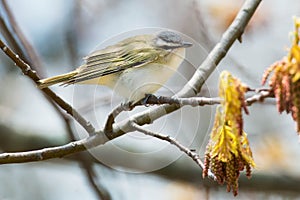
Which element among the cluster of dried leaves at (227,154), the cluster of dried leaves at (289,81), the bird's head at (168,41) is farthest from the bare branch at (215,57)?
the cluster of dried leaves at (289,81)

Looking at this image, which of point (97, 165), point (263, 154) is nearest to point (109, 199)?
point (97, 165)

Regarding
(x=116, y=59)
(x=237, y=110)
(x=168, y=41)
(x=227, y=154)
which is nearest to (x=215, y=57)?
(x=168, y=41)

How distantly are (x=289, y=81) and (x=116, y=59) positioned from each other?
0.91 metres

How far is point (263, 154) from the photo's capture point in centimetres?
343

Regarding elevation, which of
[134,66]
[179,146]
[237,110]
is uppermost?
[237,110]

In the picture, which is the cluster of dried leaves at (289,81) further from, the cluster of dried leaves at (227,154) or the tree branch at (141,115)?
the tree branch at (141,115)

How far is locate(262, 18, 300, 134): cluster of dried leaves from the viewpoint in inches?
41.8

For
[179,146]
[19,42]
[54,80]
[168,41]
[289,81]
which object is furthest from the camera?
[19,42]

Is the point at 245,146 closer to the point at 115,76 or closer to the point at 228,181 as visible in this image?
the point at 228,181

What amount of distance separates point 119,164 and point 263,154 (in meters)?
0.94

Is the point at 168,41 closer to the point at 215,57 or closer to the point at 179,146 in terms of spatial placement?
the point at 215,57

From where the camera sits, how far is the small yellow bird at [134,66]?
185cm

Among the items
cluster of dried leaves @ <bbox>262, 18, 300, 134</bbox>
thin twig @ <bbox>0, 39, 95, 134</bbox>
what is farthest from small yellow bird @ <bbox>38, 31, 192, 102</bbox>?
cluster of dried leaves @ <bbox>262, 18, 300, 134</bbox>

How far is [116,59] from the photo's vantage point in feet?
6.28
